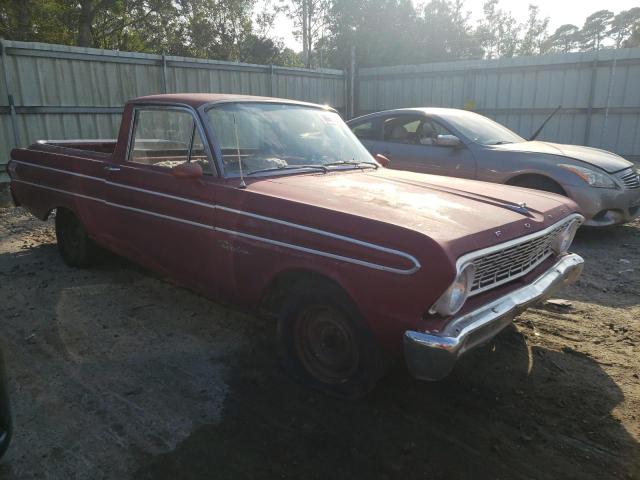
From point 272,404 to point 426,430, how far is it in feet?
2.86

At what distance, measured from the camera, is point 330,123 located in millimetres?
4258

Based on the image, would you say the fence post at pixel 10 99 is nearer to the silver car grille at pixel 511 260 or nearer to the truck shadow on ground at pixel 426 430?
the truck shadow on ground at pixel 426 430

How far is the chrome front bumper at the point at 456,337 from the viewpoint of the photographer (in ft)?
7.63

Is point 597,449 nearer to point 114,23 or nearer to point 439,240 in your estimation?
point 439,240

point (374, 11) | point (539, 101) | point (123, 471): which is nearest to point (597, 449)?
point (123, 471)

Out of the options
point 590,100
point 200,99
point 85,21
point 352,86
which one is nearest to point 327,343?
point 200,99

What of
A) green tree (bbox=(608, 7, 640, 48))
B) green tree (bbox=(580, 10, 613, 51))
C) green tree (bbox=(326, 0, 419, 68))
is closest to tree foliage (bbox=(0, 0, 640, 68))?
green tree (bbox=(326, 0, 419, 68))

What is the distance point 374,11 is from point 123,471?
26922 mm

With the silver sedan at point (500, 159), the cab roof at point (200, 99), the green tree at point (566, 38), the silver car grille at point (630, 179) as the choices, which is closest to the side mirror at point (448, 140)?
the silver sedan at point (500, 159)

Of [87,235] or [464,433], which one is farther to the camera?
[87,235]

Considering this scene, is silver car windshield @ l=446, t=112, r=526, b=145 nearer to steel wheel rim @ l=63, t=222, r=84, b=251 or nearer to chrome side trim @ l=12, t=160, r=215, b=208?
chrome side trim @ l=12, t=160, r=215, b=208

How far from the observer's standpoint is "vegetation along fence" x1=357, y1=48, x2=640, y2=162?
1217 cm

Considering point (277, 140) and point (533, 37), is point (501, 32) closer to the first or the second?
point (533, 37)

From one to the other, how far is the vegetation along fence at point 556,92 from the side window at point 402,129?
6633 mm
